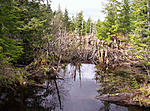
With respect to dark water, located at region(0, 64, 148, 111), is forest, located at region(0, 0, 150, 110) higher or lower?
higher

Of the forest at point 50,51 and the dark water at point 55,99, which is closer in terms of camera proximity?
the dark water at point 55,99

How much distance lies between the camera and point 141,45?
34.5 ft

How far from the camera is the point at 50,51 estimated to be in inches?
482

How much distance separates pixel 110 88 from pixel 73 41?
9204 millimetres

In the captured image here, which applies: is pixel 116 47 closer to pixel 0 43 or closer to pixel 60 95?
pixel 60 95

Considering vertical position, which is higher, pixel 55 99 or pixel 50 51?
pixel 50 51

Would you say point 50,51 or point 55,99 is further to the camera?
point 50,51

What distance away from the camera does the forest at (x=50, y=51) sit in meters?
6.82

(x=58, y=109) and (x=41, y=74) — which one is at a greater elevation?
(x=41, y=74)

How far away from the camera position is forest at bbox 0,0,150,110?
6824 millimetres

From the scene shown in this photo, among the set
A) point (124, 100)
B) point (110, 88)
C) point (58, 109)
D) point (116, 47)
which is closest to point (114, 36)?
point (116, 47)

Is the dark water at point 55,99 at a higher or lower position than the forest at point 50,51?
lower

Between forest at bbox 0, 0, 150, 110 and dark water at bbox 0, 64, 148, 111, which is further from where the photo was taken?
forest at bbox 0, 0, 150, 110

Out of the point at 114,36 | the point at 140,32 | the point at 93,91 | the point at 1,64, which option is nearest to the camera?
the point at 1,64
